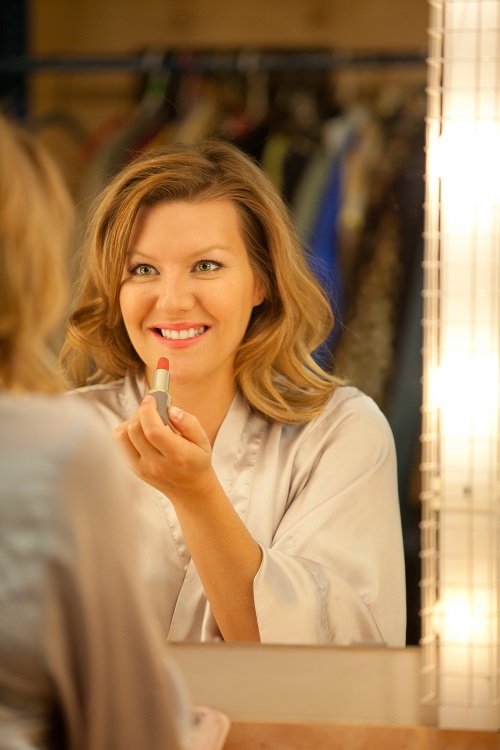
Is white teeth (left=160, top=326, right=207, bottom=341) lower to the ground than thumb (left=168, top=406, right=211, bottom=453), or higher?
higher

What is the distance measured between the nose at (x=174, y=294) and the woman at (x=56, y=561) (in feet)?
0.90

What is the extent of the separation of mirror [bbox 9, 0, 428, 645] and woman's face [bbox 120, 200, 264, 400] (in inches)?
5.0

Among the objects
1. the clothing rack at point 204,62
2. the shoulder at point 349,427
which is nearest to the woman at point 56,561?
the shoulder at point 349,427

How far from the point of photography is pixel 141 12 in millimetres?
1074

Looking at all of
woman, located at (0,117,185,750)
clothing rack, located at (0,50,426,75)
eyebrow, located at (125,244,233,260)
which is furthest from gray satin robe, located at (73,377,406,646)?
clothing rack, located at (0,50,426,75)

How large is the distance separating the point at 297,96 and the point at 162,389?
55cm

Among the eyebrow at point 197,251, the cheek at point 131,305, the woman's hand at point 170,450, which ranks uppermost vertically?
the eyebrow at point 197,251

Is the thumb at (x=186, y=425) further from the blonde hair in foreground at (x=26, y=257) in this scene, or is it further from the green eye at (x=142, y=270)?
the blonde hair in foreground at (x=26, y=257)

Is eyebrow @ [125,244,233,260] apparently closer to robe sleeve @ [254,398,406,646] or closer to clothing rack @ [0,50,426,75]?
robe sleeve @ [254,398,406,646]

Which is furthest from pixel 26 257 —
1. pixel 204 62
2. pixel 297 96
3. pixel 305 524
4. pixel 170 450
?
pixel 297 96

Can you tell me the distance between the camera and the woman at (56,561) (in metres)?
0.41

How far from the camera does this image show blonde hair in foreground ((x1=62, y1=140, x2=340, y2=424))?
75cm

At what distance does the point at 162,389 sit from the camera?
2.35 feet

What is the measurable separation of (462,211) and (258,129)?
1.06 feet
